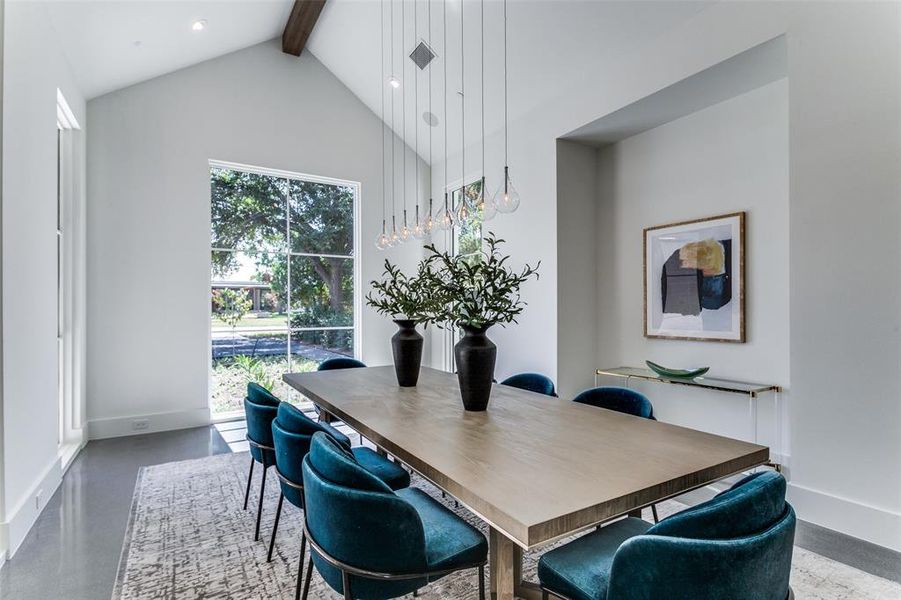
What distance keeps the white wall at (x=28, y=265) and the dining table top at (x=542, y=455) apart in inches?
71.4

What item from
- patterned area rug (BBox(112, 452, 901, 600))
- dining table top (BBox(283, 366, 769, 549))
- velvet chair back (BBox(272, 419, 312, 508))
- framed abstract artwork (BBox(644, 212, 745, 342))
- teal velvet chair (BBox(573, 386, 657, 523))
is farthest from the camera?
framed abstract artwork (BBox(644, 212, 745, 342))

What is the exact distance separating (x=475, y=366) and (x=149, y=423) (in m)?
4.26

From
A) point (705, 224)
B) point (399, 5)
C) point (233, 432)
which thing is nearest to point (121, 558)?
point (233, 432)

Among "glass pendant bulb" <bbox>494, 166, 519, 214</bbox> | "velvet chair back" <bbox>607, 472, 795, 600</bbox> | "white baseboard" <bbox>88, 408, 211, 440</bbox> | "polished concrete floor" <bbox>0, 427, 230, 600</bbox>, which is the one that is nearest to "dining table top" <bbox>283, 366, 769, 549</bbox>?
"velvet chair back" <bbox>607, 472, 795, 600</bbox>

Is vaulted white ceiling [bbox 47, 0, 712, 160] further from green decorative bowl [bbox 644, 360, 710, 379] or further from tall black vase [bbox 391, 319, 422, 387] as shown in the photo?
tall black vase [bbox 391, 319, 422, 387]

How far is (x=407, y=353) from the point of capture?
2.90 meters

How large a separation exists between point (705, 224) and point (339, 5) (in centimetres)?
421

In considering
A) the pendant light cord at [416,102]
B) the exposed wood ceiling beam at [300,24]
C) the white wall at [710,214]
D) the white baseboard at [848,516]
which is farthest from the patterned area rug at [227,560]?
the exposed wood ceiling beam at [300,24]

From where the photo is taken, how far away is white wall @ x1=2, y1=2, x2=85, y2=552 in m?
2.54

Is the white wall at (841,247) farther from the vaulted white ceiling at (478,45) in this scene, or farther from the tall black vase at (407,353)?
the tall black vase at (407,353)

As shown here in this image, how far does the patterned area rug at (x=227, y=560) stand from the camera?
6.87ft

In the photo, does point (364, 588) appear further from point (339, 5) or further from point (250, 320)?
point (339, 5)

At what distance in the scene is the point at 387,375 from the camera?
11.0 feet

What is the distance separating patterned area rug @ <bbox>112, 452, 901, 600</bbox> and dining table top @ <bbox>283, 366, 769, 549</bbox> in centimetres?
79
